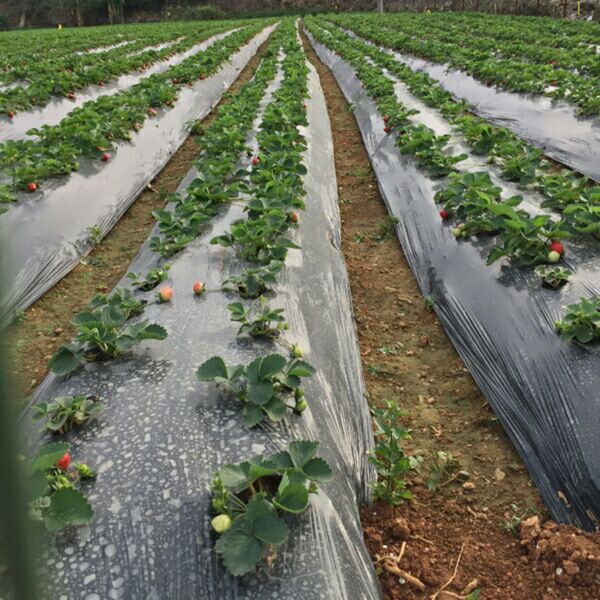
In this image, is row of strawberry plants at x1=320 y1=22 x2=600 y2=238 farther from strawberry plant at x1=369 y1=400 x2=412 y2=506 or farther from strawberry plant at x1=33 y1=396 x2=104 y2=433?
strawberry plant at x1=33 y1=396 x2=104 y2=433

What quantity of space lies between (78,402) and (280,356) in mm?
914

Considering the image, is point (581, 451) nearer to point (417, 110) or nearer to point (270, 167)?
point (270, 167)

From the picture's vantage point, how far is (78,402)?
2.32 m

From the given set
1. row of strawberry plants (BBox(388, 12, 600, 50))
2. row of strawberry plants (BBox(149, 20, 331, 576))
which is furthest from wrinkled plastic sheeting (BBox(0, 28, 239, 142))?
row of strawberry plants (BBox(388, 12, 600, 50))

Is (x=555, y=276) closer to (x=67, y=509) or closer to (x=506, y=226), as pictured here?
(x=506, y=226)

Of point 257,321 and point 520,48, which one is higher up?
point 520,48

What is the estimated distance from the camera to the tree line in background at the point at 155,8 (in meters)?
43.1

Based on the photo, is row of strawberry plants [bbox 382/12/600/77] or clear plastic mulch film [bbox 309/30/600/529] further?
row of strawberry plants [bbox 382/12/600/77]

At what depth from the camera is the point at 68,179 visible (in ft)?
19.6

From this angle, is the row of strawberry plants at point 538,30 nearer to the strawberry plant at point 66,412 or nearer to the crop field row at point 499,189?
the crop field row at point 499,189

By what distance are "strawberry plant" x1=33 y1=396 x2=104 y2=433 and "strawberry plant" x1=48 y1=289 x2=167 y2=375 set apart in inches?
12.9

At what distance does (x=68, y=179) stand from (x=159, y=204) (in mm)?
1163

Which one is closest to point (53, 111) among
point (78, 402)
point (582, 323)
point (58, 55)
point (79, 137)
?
point (79, 137)

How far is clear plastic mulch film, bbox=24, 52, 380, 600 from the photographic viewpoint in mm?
1761
